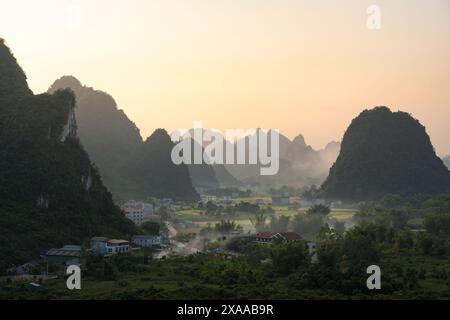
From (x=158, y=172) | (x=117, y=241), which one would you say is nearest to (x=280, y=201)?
(x=158, y=172)

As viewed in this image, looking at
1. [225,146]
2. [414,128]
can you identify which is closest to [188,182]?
[225,146]

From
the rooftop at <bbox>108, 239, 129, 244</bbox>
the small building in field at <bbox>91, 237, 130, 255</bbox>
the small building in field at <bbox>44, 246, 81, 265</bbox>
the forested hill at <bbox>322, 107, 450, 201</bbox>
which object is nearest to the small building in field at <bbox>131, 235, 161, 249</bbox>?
Result: the rooftop at <bbox>108, 239, 129, 244</bbox>

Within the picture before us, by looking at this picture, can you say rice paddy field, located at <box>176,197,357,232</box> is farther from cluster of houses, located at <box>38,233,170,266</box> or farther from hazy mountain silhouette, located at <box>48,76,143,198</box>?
hazy mountain silhouette, located at <box>48,76,143,198</box>

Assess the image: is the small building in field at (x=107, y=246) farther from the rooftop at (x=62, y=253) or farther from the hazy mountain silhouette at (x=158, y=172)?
the hazy mountain silhouette at (x=158, y=172)

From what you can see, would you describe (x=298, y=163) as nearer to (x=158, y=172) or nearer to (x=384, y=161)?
(x=158, y=172)

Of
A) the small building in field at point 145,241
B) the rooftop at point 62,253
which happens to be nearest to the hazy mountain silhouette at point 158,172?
the small building in field at point 145,241
